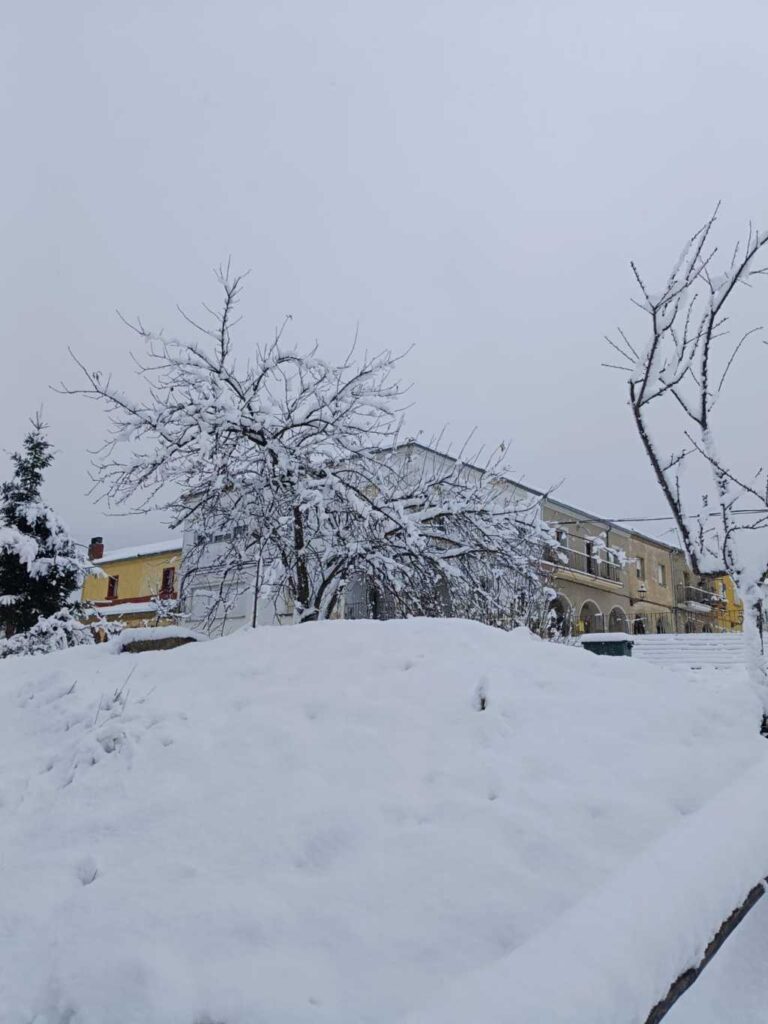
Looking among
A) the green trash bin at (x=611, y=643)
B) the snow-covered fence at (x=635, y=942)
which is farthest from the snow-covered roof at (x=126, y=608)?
the snow-covered fence at (x=635, y=942)

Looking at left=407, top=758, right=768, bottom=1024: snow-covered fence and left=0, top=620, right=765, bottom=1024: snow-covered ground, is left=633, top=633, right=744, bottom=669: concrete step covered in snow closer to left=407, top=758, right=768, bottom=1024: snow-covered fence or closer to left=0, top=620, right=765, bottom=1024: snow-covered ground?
left=0, top=620, right=765, bottom=1024: snow-covered ground

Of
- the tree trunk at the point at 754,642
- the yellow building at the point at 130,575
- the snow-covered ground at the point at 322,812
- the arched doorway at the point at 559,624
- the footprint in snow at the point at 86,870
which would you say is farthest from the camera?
the yellow building at the point at 130,575

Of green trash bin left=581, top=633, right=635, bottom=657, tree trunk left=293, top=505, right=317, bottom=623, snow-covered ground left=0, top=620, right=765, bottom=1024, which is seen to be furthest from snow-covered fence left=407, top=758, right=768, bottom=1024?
green trash bin left=581, top=633, right=635, bottom=657

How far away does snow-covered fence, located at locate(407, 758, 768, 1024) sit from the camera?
1.64 m

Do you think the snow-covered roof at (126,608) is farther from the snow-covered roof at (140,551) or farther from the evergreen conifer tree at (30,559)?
the evergreen conifer tree at (30,559)

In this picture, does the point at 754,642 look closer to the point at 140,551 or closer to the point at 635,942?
the point at 635,942

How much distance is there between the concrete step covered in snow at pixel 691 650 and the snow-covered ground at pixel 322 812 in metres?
14.7

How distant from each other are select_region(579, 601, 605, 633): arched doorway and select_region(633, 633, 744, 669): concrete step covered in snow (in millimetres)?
7357

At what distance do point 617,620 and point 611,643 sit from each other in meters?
24.6

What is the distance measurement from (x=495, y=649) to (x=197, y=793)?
2.46 m

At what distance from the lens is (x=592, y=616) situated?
30.9 meters

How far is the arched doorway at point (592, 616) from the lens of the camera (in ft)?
99.4

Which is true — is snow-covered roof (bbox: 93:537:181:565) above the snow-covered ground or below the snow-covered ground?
above

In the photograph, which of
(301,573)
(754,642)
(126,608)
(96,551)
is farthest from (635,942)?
(96,551)
